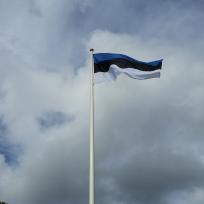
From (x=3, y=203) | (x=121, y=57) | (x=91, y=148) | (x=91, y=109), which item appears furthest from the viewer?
(x=3, y=203)

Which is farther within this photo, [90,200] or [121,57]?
[121,57]

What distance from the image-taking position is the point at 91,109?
3278 cm

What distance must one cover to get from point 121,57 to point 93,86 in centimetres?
400

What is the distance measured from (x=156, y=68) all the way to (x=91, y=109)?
7850 millimetres

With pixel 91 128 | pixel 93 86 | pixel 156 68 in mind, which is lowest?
pixel 91 128

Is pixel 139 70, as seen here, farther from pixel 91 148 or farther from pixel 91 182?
pixel 91 182

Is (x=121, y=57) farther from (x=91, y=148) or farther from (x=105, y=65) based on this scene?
(x=91, y=148)

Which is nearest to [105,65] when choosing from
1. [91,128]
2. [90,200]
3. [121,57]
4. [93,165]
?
[121,57]

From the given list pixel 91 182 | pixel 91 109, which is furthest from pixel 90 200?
pixel 91 109

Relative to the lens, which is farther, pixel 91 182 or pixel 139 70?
pixel 139 70

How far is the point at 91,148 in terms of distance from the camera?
3030 centimetres

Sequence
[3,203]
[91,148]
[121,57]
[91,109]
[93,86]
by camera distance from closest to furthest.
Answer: [91,148], [91,109], [93,86], [121,57], [3,203]

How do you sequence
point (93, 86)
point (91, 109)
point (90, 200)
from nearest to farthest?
point (90, 200) → point (91, 109) → point (93, 86)

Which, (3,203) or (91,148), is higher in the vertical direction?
(3,203)
